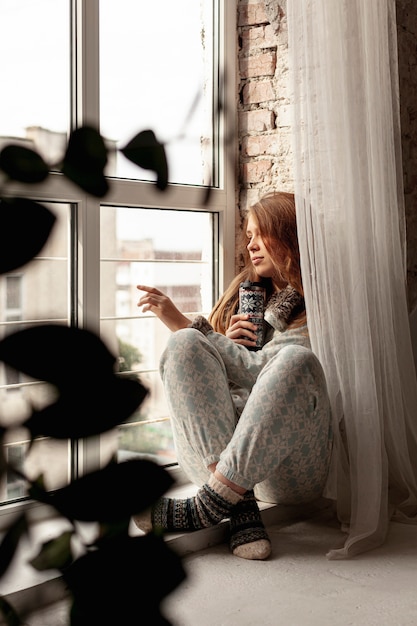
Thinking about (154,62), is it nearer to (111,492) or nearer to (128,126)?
(128,126)

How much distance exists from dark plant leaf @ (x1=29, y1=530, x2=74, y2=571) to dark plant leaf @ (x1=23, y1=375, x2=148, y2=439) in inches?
1.2

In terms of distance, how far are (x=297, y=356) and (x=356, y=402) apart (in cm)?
25

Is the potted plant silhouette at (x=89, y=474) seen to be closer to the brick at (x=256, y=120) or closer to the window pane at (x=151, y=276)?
A: the window pane at (x=151, y=276)

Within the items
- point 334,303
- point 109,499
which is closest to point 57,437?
point 109,499

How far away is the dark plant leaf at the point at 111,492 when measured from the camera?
0.22 m

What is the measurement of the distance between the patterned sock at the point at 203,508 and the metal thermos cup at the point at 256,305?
499 millimetres

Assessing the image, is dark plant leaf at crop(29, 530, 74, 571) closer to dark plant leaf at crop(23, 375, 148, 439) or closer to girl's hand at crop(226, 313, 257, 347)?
dark plant leaf at crop(23, 375, 148, 439)

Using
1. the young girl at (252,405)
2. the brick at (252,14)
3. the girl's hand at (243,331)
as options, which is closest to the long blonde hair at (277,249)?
the young girl at (252,405)

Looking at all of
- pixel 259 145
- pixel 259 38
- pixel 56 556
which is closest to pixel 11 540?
pixel 56 556

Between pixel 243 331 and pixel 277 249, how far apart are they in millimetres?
279

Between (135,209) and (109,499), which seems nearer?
(109,499)

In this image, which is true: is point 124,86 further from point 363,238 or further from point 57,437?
point 57,437

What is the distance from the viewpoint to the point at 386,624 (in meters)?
1.79

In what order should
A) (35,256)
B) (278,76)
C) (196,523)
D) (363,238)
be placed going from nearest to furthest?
(35,256)
(196,523)
(363,238)
(278,76)
